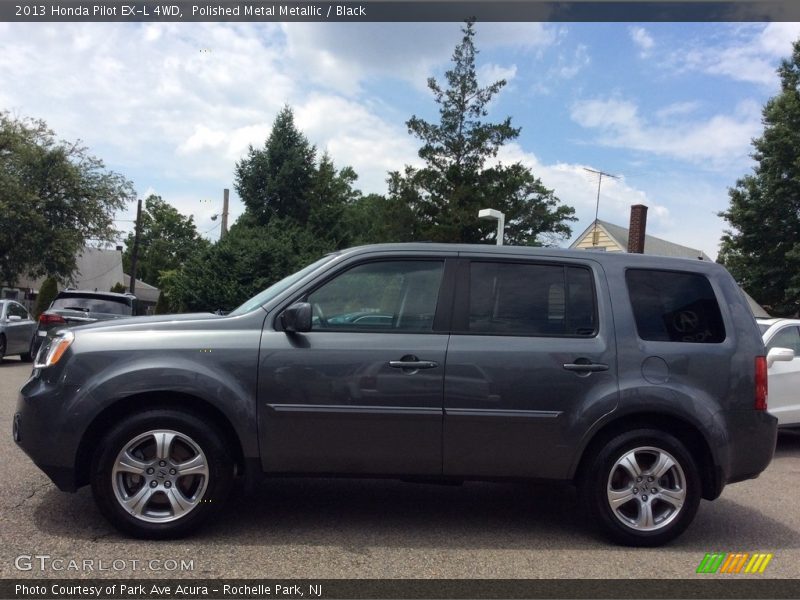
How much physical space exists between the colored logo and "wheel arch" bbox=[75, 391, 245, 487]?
2.90 m

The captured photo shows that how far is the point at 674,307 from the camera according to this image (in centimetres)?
499

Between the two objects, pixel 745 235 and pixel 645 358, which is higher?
pixel 745 235

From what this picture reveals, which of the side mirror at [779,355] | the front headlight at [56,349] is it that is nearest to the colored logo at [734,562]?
the side mirror at [779,355]

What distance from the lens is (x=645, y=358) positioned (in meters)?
4.78

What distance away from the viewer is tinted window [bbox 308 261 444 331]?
4.73 m

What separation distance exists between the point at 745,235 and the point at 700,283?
809 inches

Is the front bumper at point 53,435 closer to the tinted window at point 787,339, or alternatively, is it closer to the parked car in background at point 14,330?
the tinted window at point 787,339

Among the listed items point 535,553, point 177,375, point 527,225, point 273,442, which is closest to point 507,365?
point 535,553

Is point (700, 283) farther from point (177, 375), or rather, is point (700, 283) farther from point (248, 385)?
point (177, 375)

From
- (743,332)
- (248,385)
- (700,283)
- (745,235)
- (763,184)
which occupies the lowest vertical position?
(248,385)

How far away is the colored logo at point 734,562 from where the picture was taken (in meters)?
4.42

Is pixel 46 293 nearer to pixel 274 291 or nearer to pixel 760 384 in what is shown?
pixel 274 291

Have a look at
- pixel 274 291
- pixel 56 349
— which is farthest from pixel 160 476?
pixel 274 291

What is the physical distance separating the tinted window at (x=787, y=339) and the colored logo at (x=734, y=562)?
4641 mm
